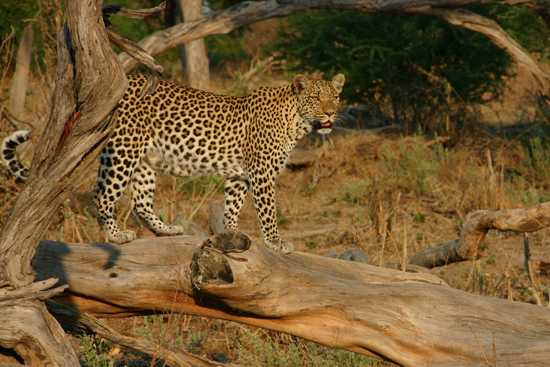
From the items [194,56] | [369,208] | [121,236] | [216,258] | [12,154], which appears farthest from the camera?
[194,56]

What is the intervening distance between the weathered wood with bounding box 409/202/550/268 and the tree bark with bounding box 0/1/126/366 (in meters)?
3.12

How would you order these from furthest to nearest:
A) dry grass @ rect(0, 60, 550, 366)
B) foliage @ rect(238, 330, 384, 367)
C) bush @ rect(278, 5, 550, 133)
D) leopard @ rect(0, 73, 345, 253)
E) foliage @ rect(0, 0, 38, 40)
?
foliage @ rect(0, 0, 38, 40) < bush @ rect(278, 5, 550, 133) < leopard @ rect(0, 73, 345, 253) < dry grass @ rect(0, 60, 550, 366) < foliage @ rect(238, 330, 384, 367)

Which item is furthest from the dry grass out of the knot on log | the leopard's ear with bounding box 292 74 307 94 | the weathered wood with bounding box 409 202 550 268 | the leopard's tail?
the leopard's ear with bounding box 292 74 307 94

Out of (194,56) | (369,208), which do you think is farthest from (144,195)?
(194,56)

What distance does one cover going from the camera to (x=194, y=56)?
62.8 feet

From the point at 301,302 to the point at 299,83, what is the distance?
361cm

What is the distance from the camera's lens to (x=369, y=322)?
18.3ft

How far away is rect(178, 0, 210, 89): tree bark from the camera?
18312mm

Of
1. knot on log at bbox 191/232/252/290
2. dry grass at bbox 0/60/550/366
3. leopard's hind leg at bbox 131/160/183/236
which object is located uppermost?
knot on log at bbox 191/232/252/290

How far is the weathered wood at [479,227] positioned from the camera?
22.3 feet

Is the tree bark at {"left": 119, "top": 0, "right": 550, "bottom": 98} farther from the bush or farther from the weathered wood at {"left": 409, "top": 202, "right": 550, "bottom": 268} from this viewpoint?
the weathered wood at {"left": 409, "top": 202, "right": 550, "bottom": 268}

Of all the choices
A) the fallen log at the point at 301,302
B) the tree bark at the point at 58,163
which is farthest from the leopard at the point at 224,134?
the tree bark at the point at 58,163

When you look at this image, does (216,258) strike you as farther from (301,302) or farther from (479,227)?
(479,227)

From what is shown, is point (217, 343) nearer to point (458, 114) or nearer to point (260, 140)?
point (260, 140)
